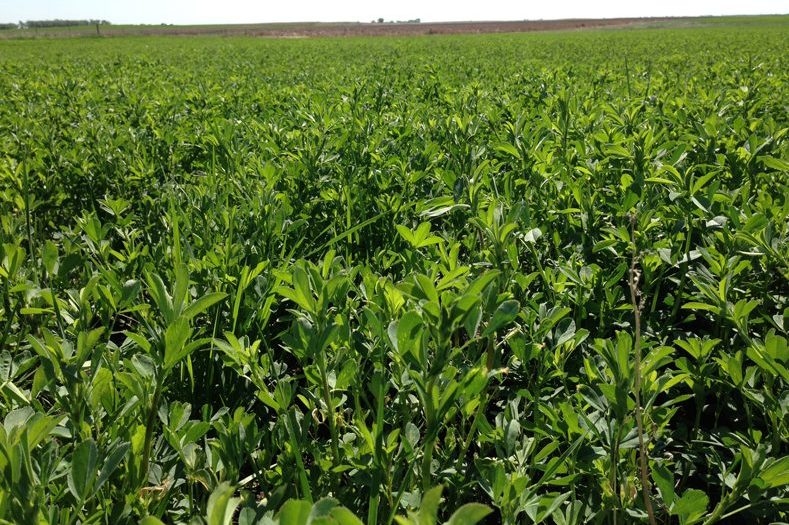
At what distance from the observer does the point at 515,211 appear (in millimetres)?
1745

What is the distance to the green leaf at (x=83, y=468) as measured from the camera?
0.98 metres

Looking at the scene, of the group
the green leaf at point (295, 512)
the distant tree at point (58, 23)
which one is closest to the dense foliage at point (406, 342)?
the green leaf at point (295, 512)

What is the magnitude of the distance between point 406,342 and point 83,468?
63cm

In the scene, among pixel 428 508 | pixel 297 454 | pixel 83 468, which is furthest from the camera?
pixel 297 454

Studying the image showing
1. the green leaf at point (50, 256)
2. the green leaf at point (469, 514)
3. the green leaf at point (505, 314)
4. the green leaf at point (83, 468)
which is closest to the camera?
the green leaf at point (469, 514)

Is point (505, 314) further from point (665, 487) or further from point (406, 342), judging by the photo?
point (665, 487)

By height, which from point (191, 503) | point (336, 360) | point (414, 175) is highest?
point (414, 175)

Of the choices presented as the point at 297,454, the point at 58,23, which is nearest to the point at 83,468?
the point at 297,454

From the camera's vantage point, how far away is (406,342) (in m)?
1.15

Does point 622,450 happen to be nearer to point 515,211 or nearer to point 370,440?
point 370,440

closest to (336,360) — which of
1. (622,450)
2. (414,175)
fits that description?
(622,450)

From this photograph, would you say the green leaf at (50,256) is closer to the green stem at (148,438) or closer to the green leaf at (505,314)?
the green stem at (148,438)

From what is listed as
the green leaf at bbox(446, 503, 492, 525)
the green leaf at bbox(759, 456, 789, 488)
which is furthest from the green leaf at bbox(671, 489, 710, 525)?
the green leaf at bbox(446, 503, 492, 525)

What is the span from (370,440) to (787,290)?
1.73 meters
